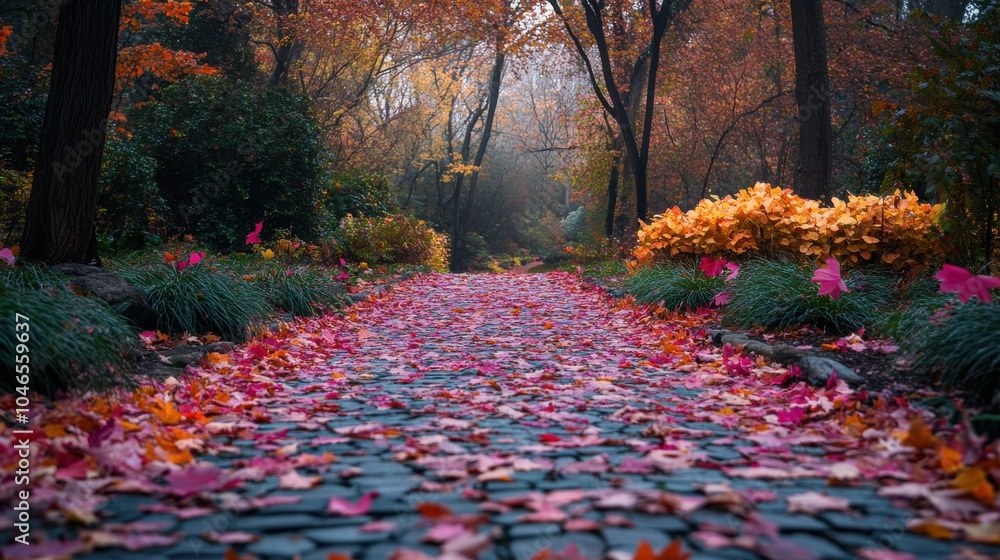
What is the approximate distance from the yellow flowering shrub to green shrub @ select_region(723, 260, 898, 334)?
0.43 metres

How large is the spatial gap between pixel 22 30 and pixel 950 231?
60.9ft

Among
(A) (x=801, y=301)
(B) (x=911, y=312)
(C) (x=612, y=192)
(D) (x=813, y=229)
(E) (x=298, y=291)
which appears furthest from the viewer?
(C) (x=612, y=192)

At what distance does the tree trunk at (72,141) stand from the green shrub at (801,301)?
5530mm

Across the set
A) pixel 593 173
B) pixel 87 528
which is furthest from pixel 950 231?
pixel 593 173

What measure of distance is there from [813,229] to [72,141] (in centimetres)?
699

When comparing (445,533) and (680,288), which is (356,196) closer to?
(680,288)

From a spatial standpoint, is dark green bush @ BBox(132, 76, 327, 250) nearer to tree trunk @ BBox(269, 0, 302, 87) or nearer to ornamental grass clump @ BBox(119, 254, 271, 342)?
tree trunk @ BBox(269, 0, 302, 87)

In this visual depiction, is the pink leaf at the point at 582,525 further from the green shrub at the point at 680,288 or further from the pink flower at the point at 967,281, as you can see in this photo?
the green shrub at the point at 680,288

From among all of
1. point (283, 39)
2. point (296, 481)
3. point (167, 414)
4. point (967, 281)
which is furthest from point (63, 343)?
point (283, 39)

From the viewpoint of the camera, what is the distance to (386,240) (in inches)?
716

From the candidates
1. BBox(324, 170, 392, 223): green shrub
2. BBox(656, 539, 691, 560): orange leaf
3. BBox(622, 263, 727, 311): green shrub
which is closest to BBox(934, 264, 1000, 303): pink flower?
BBox(656, 539, 691, 560): orange leaf

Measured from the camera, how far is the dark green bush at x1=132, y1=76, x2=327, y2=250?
13.7m

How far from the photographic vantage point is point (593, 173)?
A: 78.5 ft

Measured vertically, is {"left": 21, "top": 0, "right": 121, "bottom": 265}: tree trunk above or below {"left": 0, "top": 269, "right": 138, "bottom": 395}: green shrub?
above
